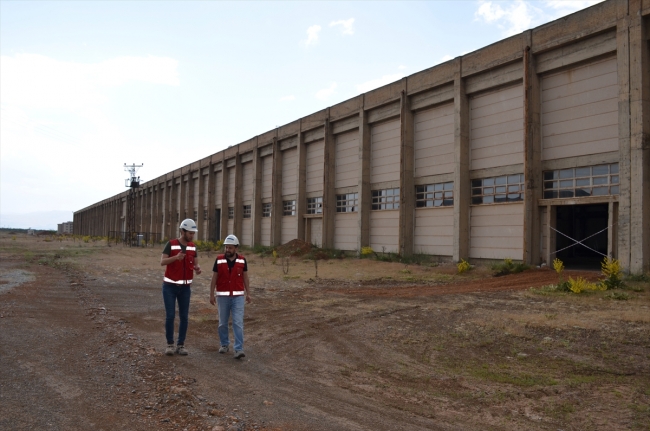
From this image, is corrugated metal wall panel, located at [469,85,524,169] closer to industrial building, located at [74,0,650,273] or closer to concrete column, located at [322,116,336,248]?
industrial building, located at [74,0,650,273]

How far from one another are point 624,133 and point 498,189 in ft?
17.5

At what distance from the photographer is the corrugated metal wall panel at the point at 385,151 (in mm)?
24484

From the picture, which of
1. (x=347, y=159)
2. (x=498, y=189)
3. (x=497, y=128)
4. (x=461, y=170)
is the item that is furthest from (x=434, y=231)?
(x=347, y=159)

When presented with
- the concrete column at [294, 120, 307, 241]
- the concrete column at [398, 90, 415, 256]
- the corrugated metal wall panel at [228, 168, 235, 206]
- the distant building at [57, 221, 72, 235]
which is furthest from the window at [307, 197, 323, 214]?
the distant building at [57, 221, 72, 235]

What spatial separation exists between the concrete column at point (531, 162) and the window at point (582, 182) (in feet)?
1.29

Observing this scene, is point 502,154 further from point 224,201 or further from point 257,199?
point 224,201

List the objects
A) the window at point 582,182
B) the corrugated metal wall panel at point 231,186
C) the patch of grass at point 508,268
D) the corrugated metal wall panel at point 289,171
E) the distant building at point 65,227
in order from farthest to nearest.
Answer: the distant building at point 65,227 → the corrugated metal wall panel at point 231,186 → the corrugated metal wall panel at point 289,171 → the patch of grass at point 508,268 → the window at point 582,182

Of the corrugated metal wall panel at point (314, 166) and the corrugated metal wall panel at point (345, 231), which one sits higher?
the corrugated metal wall panel at point (314, 166)

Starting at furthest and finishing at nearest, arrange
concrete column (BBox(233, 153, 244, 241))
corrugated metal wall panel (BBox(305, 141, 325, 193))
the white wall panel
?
concrete column (BBox(233, 153, 244, 241)) < the white wall panel < corrugated metal wall panel (BBox(305, 141, 325, 193))

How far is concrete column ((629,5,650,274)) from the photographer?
45.9 ft

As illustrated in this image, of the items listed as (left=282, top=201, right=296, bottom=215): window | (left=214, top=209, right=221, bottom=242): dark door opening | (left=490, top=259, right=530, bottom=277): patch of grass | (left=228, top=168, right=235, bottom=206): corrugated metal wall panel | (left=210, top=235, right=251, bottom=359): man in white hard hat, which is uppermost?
(left=228, top=168, right=235, bottom=206): corrugated metal wall panel

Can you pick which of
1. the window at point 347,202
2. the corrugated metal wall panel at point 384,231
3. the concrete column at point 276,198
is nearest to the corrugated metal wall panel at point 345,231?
the window at point 347,202

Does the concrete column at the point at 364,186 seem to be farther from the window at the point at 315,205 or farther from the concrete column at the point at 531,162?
the concrete column at the point at 531,162

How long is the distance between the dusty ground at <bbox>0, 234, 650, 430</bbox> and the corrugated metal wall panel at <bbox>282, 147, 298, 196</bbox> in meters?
21.9
